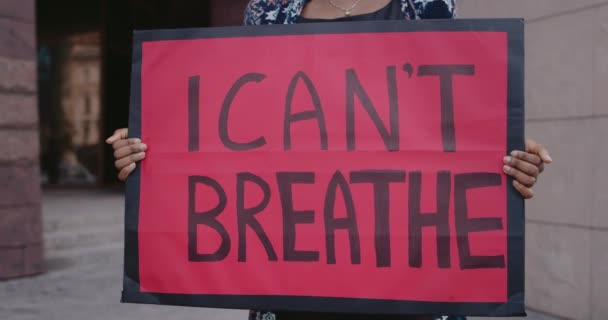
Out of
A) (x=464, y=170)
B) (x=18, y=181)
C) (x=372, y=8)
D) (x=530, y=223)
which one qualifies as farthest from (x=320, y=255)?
(x=18, y=181)

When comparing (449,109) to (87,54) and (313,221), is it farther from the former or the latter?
(87,54)

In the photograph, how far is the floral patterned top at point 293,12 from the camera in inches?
63.4

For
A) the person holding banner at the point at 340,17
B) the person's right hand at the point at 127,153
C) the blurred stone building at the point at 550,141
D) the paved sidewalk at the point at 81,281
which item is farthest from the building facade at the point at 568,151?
the person's right hand at the point at 127,153

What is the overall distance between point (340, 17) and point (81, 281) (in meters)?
4.46

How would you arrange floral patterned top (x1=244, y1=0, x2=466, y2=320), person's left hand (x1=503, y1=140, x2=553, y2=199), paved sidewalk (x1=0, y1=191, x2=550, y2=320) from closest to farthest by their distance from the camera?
person's left hand (x1=503, y1=140, x2=553, y2=199) → floral patterned top (x1=244, y1=0, x2=466, y2=320) → paved sidewalk (x1=0, y1=191, x2=550, y2=320)

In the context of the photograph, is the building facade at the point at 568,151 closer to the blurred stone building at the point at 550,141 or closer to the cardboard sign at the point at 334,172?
the blurred stone building at the point at 550,141

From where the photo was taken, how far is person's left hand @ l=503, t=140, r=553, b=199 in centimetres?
146

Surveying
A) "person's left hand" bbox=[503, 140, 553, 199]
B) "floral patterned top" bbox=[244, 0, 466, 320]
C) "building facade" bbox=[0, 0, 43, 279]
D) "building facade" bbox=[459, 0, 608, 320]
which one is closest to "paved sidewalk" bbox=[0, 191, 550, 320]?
"building facade" bbox=[0, 0, 43, 279]

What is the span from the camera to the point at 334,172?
1.58 m

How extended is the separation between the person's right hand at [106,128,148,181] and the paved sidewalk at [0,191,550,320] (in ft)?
9.21

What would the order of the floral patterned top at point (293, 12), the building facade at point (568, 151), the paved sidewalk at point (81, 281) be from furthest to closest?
the paved sidewalk at point (81, 281) → the building facade at point (568, 151) → the floral patterned top at point (293, 12)

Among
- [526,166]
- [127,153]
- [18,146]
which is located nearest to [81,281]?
[18,146]

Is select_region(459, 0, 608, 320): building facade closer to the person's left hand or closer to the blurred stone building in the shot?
the blurred stone building

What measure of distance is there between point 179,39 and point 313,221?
641 mm
